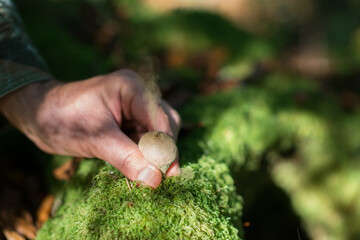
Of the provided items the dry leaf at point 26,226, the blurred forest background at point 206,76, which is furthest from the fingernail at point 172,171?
the dry leaf at point 26,226

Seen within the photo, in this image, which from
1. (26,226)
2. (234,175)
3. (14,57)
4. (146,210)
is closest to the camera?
(146,210)

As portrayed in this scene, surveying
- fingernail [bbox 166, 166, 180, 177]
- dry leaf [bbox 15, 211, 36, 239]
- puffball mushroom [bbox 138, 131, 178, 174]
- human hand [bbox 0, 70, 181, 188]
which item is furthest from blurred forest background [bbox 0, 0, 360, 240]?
fingernail [bbox 166, 166, 180, 177]

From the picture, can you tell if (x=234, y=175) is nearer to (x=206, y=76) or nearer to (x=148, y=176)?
(x=148, y=176)

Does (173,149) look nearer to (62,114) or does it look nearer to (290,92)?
(62,114)

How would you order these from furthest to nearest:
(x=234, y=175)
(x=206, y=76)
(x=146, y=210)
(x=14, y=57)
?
(x=206, y=76)
(x=234, y=175)
(x=14, y=57)
(x=146, y=210)

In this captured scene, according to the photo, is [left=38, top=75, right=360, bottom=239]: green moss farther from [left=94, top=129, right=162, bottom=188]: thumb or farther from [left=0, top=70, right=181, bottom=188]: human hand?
[left=0, top=70, right=181, bottom=188]: human hand

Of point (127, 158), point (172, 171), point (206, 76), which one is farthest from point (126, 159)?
point (206, 76)
